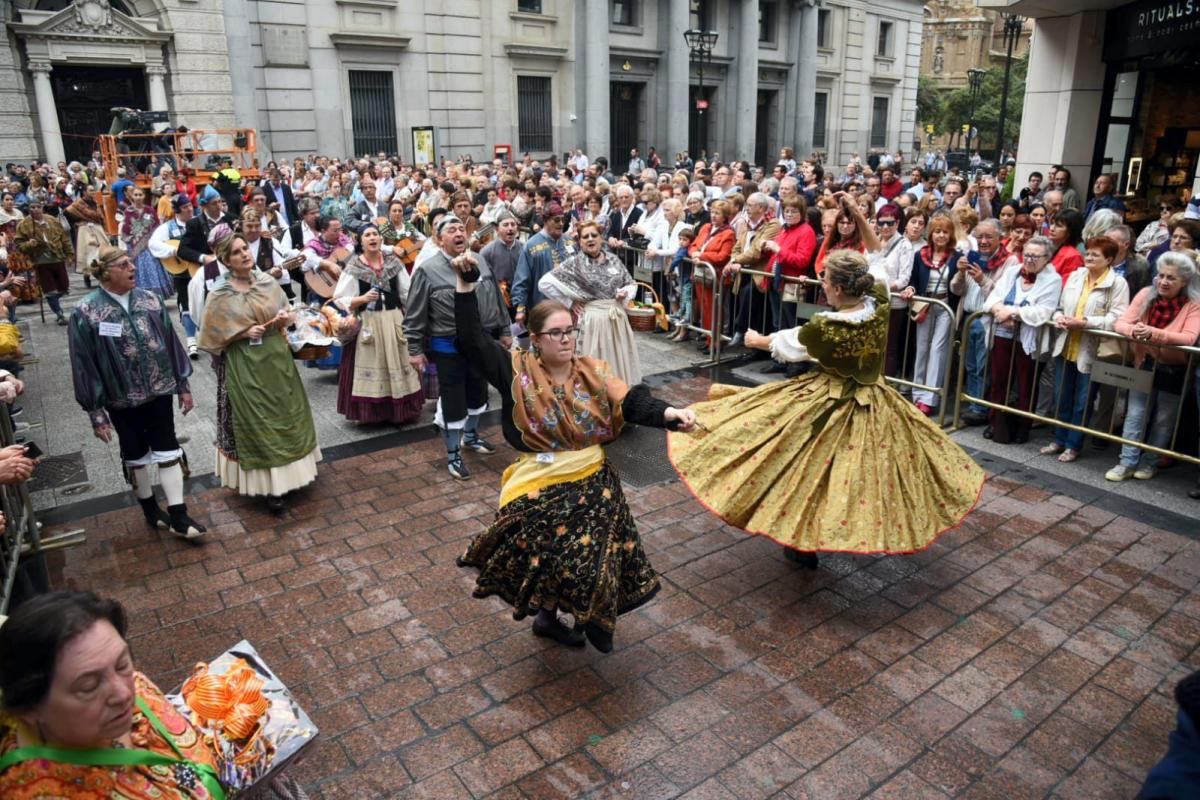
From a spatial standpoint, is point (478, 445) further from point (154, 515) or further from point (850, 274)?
point (850, 274)

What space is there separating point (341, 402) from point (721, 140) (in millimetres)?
30780

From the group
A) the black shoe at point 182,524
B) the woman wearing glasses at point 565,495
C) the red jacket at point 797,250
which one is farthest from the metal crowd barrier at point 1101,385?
the black shoe at point 182,524

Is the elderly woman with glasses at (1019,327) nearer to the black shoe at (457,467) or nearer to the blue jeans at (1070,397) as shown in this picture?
the blue jeans at (1070,397)

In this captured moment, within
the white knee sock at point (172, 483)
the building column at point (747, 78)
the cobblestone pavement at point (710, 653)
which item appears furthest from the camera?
the building column at point (747, 78)

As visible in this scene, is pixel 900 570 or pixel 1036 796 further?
pixel 900 570

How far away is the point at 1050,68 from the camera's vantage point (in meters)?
12.8

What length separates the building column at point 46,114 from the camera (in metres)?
21.9

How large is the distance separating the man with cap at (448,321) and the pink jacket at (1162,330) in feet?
15.2

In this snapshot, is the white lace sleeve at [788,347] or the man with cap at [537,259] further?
the man with cap at [537,259]

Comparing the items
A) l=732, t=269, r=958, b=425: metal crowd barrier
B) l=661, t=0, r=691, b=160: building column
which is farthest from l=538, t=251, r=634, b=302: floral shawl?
l=661, t=0, r=691, b=160: building column

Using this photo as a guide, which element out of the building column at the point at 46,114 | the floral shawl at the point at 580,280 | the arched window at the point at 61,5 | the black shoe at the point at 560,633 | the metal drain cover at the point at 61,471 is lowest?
A: the metal drain cover at the point at 61,471

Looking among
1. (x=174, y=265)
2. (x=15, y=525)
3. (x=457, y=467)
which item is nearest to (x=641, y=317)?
(x=457, y=467)

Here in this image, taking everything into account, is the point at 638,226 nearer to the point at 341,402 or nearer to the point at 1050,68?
the point at 341,402

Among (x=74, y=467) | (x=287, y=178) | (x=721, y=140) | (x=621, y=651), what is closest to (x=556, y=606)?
(x=621, y=651)
